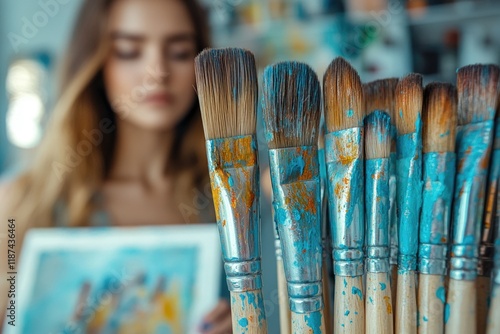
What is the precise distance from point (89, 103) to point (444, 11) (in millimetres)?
965

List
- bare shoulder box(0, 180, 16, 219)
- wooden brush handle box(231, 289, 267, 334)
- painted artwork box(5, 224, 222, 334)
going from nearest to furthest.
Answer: wooden brush handle box(231, 289, 267, 334)
painted artwork box(5, 224, 222, 334)
bare shoulder box(0, 180, 16, 219)

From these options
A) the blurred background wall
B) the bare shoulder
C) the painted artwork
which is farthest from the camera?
the blurred background wall

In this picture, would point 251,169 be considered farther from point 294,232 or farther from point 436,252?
point 436,252

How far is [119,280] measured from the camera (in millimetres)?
1200

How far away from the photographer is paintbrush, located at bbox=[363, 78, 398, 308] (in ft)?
1.68

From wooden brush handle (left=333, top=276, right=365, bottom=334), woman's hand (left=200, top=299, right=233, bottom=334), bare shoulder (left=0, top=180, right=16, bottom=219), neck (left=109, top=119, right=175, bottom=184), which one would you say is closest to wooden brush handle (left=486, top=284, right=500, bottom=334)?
wooden brush handle (left=333, top=276, right=365, bottom=334)

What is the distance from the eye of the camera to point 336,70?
51 cm

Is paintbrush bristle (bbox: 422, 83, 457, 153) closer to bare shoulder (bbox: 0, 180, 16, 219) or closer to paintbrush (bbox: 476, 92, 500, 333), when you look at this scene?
paintbrush (bbox: 476, 92, 500, 333)

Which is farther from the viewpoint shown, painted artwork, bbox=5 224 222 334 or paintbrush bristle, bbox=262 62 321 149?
painted artwork, bbox=5 224 222 334

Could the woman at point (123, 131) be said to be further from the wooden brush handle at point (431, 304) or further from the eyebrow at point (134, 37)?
the wooden brush handle at point (431, 304)

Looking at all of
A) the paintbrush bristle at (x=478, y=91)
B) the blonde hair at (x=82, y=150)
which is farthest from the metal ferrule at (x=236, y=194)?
the blonde hair at (x=82, y=150)

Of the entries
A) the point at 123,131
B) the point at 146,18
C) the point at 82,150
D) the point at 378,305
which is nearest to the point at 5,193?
the point at 82,150

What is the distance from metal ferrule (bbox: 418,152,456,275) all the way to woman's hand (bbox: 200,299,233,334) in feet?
2.41

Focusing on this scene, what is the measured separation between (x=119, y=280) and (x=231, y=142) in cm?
81
